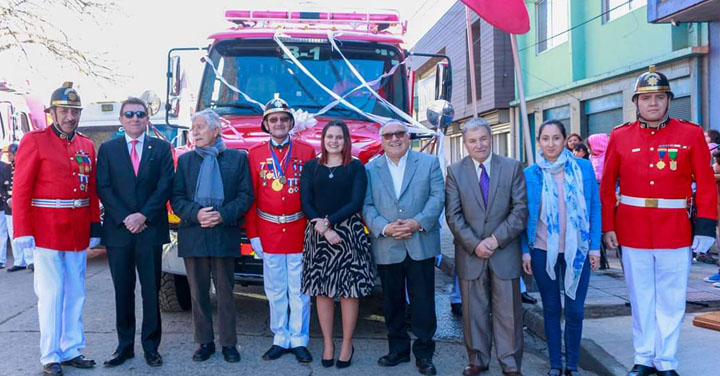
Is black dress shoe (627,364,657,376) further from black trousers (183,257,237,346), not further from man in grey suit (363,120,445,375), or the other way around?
black trousers (183,257,237,346)

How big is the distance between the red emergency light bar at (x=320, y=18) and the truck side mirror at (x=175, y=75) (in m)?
0.76

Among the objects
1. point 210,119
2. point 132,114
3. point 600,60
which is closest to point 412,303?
point 210,119

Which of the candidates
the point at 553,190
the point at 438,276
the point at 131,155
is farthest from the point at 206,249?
the point at 438,276

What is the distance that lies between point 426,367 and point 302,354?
0.97 meters

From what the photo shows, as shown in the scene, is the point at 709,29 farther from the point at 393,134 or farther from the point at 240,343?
the point at 240,343

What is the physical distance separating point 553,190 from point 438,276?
4917 millimetres

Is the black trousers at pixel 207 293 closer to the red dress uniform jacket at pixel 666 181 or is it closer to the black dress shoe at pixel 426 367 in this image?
the black dress shoe at pixel 426 367

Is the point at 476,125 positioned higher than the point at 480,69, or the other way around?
the point at 480,69

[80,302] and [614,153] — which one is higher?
[614,153]

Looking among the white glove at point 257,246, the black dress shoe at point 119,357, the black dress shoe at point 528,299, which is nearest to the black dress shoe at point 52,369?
the black dress shoe at point 119,357

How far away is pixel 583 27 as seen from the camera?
1602 cm

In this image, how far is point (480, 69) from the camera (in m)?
24.4

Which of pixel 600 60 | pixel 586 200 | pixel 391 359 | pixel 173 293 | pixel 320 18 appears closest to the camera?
pixel 586 200

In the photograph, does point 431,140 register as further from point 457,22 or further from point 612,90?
point 457,22
